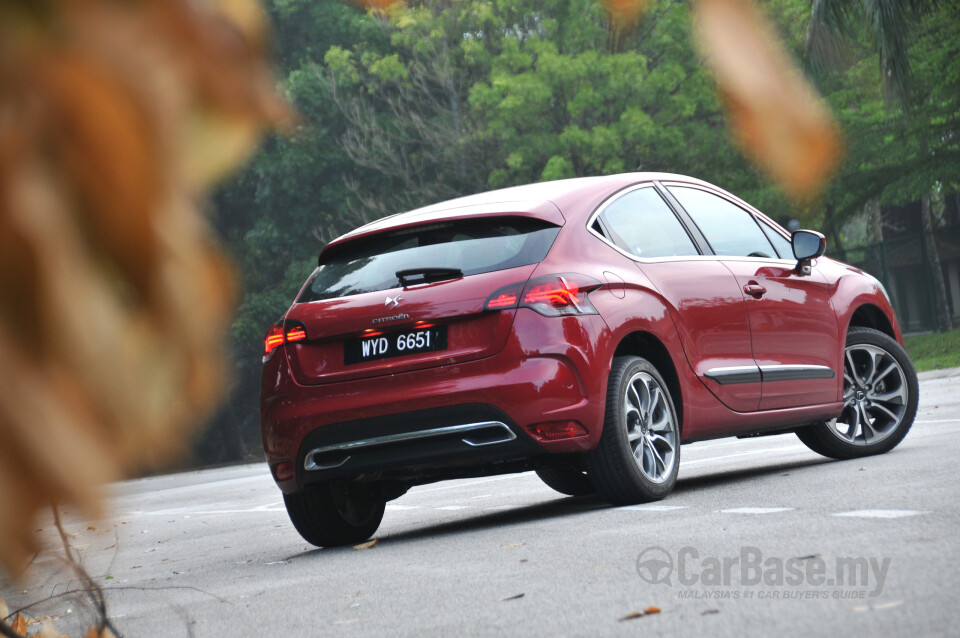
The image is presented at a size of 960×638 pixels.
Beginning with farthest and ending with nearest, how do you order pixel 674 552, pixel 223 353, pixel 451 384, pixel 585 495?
pixel 585 495 < pixel 451 384 < pixel 674 552 < pixel 223 353

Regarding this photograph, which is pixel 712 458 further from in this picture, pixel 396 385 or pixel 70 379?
pixel 70 379

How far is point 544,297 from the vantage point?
6102 millimetres

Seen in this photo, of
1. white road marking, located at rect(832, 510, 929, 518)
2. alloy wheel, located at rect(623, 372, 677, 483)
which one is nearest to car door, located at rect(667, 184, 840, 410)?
alloy wheel, located at rect(623, 372, 677, 483)

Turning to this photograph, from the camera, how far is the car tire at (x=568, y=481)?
8102 millimetres

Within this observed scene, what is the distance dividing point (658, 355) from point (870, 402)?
2207 millimetres

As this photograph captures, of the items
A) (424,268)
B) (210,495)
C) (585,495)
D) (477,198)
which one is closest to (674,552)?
(424,268)

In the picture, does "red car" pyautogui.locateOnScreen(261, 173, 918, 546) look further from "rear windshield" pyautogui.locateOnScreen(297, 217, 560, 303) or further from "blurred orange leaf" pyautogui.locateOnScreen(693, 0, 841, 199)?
"blurred orange leaf" pyautogui.locateOnScreen(693, 0, 841, 199)

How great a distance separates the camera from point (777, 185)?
0.94 m

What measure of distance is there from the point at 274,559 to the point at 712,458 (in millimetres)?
4292

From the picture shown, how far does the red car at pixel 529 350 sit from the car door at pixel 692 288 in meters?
0.01

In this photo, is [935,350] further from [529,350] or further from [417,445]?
[417,445]

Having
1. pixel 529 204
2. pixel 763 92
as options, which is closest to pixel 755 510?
pixel 529 204

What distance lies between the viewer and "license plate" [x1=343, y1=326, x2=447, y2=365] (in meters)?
6.17

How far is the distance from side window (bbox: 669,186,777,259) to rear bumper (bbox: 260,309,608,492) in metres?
1.59
